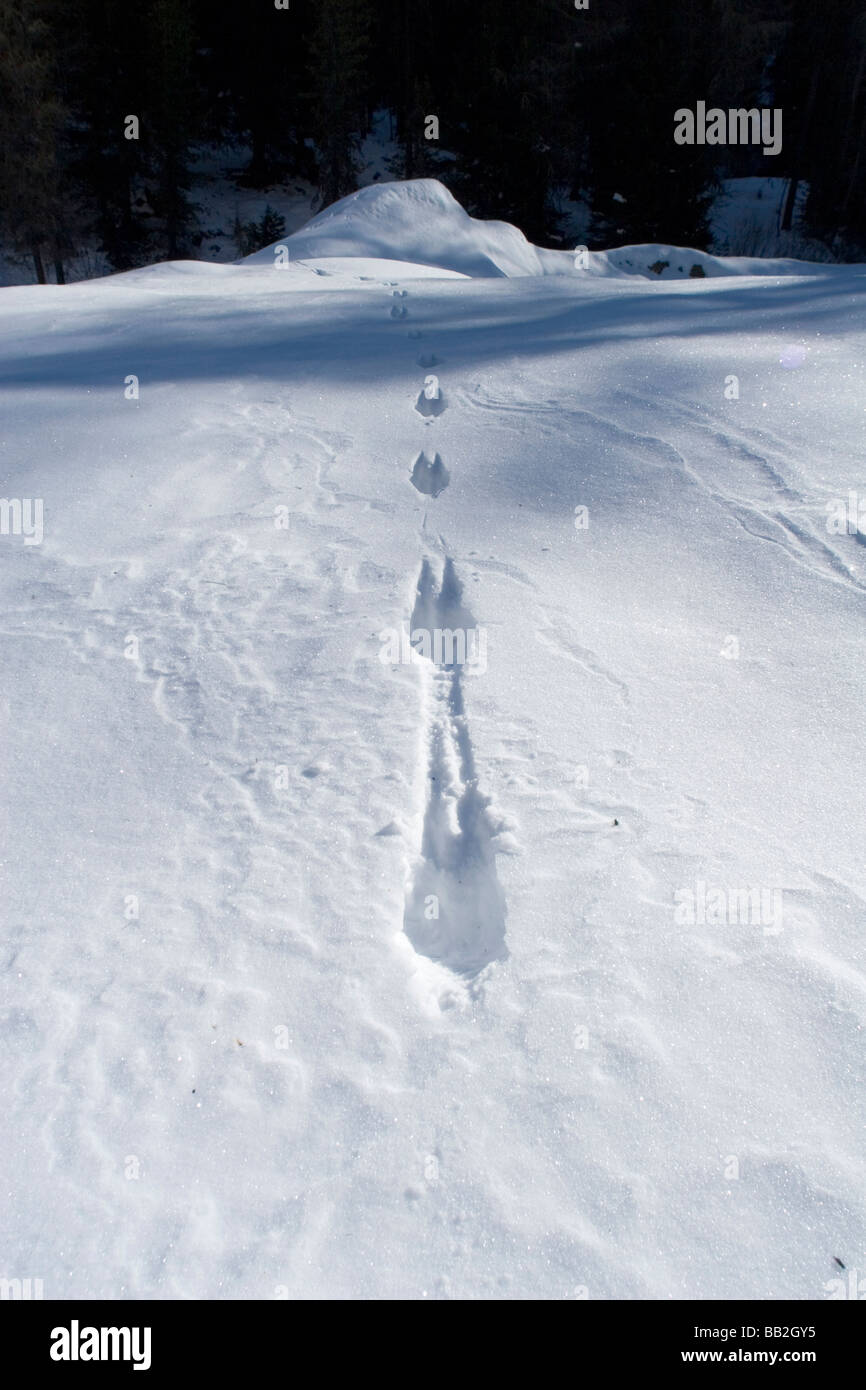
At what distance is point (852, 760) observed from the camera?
2598 mm

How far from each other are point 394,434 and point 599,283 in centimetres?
411

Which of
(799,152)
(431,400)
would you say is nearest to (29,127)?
(431,400)

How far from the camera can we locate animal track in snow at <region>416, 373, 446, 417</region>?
4.68 metres

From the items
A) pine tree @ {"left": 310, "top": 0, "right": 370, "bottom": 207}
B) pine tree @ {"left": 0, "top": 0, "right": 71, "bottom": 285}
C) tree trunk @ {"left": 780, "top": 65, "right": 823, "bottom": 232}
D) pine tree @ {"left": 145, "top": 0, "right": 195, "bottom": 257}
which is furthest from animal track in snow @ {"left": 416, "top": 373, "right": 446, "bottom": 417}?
tree trunk @ {"left": 780, "top": 65, "right": 823, "bottom": 232}

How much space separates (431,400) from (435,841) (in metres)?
3.13

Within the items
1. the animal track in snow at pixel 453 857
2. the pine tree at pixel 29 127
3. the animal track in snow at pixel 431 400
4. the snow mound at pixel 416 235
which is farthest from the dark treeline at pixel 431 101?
the animal track in snow at pixel 453 857

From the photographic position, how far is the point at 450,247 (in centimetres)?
1109

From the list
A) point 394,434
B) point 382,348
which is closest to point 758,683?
point 394,434

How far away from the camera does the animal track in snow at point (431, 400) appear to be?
468cm

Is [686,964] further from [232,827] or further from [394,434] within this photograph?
[394,434]

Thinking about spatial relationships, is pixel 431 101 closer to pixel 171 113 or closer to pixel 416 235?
pixel 171 113

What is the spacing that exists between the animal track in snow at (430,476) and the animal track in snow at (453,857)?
131 centimetres
